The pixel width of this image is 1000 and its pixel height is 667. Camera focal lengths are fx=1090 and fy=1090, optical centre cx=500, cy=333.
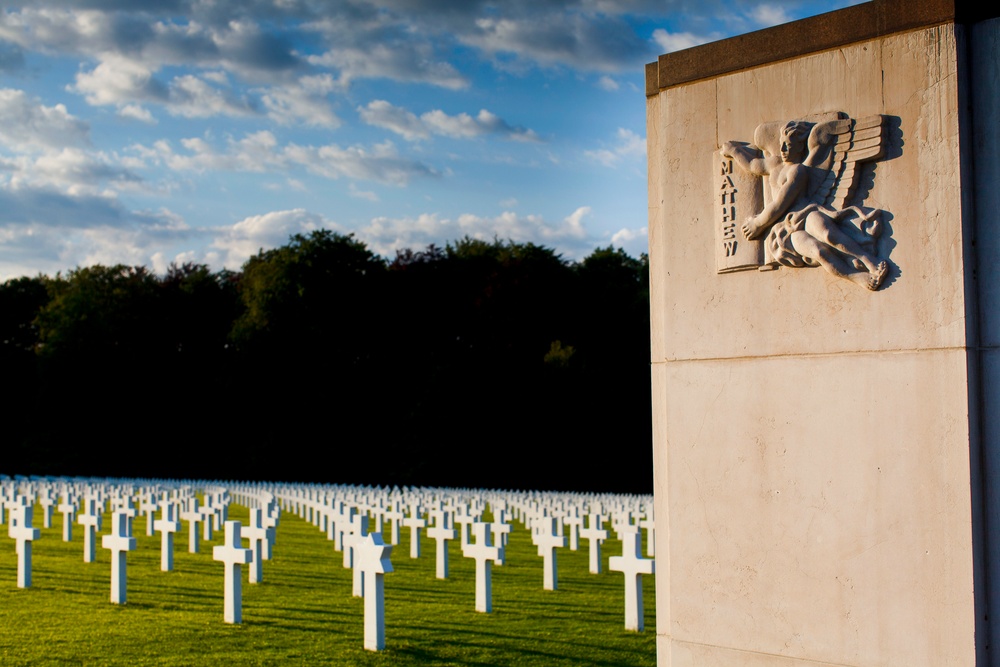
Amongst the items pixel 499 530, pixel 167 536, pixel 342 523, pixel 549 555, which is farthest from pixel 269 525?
pixel 549 555

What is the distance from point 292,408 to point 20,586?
33186 millimetres

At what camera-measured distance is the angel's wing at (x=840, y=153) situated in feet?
17.9

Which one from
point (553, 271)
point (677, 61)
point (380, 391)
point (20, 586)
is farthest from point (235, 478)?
point (677, 61)

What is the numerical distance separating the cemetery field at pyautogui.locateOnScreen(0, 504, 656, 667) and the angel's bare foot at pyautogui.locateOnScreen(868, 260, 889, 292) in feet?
12.6

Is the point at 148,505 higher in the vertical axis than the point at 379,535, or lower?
lower

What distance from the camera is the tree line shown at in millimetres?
42906

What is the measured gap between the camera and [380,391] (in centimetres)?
4509

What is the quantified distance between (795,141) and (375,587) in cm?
464

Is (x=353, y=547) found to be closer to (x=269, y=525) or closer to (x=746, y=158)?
(x=269, y=525)

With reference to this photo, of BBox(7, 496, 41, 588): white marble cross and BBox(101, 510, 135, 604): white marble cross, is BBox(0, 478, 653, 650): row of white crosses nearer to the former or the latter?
BBox(101, 510, 135, 604): white marble cross

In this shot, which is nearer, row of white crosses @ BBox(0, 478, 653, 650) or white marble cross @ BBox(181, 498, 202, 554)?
row of white crosses @ BBox(0, 478, 653, 650)

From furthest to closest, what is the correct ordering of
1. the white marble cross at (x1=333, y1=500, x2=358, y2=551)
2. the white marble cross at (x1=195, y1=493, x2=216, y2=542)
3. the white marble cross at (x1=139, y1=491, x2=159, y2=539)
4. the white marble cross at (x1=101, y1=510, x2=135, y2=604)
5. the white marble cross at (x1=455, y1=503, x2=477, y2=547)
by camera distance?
the white marble cross at (x1=139, y1=491, x2=159, y2=539)
the white marble cross at (x1=195, y1=493, x2=216, y2=542)
the white marble cross at (x1=455, y1=503, x2=477, y2=547)
the white marble cross at (x1=333, y1=500, x2=358, y2=551)
the white marble cross at (x1=101, y1=510, x2=135, y2=604)

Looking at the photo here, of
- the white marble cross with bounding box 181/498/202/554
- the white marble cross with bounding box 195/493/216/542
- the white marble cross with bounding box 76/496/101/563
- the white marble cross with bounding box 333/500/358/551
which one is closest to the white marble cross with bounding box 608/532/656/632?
the white marble cross with bounding box 333/500/358/551

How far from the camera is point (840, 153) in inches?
219
